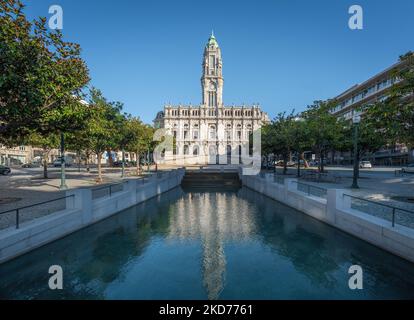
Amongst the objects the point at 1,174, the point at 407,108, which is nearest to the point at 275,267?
the point at 407,108

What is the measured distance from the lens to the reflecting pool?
6.75 m

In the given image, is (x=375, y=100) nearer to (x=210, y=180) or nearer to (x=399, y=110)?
(x=210, y=180)

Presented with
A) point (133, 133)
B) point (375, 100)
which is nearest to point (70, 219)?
point (133, 133)

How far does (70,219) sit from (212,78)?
115113mm

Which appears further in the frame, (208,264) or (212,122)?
(212,122)

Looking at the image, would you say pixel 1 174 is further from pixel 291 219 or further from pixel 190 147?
pixel 190 147

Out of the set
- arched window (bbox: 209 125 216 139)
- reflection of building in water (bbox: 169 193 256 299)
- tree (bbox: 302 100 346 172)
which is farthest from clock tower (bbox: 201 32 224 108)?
reflection of building in water (bbox: 169 193 256 299)

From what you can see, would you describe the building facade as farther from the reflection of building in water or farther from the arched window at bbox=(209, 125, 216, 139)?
the reflection of building in water

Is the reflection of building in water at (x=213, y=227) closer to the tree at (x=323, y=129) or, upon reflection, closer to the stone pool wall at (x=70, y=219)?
the stone pool wall at (x=70, y=219)

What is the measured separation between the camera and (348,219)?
35.9 ft

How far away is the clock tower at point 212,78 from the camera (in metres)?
118

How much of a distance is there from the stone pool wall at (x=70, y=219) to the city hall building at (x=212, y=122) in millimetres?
90899

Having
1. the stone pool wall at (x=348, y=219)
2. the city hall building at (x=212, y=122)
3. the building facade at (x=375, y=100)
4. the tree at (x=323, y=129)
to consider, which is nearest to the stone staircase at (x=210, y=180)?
the tree at (x=323, y=129)
